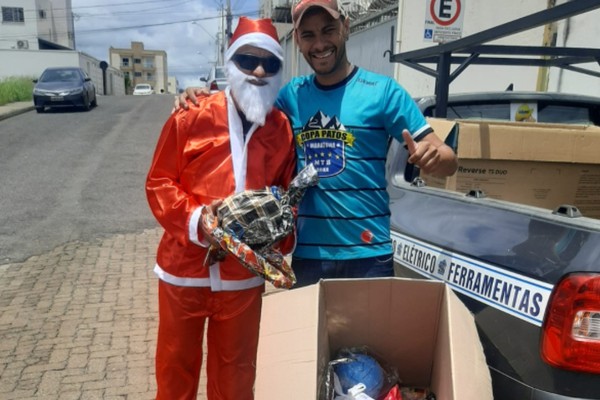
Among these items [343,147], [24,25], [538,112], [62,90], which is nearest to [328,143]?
[343,147]

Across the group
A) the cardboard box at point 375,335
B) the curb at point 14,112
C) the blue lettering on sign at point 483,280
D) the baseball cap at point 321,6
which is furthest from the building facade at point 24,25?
the cardboard box at point 375,335

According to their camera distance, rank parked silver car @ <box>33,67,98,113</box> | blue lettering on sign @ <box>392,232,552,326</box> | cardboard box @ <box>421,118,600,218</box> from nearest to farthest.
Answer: blue lettering on sign @ <box>392,232,552,326</box>
cardboard box @ <box>421,118,600,218</box>
parked silver car @ <box>33,67,98,113</box>

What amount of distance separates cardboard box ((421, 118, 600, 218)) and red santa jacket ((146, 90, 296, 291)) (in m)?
0.91

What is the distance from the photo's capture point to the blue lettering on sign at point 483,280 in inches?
69.0

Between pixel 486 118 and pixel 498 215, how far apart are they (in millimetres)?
1548

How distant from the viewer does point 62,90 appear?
17094 millimetres

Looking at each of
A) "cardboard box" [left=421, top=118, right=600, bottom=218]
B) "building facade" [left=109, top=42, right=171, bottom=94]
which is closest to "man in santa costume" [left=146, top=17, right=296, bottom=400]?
"cardboard box" [left=421, top=118, right=600, bottom=218]

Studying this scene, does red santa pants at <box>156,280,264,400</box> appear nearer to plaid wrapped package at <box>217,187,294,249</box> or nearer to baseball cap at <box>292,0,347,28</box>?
plaid wrapped package at <box>217,187,294,249</box>

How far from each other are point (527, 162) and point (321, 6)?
128 cm

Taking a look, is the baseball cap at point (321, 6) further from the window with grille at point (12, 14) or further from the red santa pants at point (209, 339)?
the window with grille at point (12, 14)

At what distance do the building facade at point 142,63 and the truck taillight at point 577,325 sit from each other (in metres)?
110

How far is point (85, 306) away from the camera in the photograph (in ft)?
14.2

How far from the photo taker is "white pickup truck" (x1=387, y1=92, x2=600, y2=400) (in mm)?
1644

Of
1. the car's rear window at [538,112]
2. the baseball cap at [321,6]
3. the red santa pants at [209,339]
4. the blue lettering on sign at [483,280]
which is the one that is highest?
the baseball cap at [321,6]
